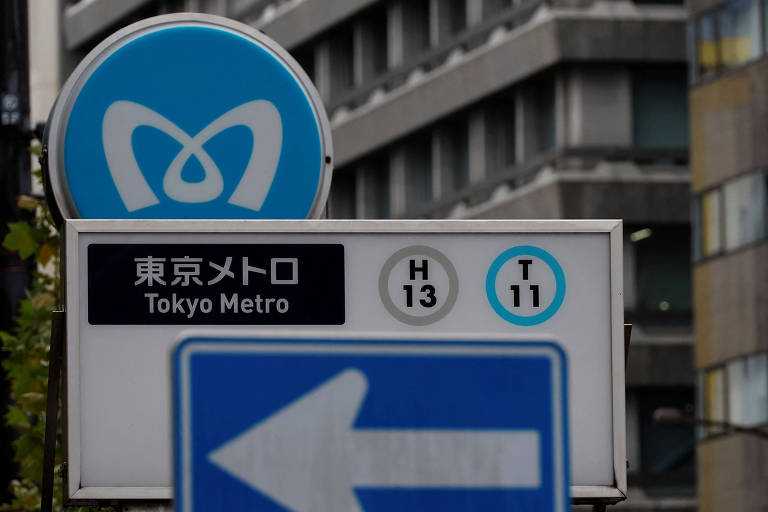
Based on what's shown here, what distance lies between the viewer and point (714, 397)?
4169 centimetres

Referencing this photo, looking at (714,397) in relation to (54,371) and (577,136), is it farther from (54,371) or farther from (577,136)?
(54,371)

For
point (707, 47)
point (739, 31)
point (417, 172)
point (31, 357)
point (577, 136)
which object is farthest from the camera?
point (417, 172)

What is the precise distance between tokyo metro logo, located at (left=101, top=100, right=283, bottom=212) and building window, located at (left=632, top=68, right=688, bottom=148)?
38.5 metres

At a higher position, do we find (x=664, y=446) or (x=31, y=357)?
(x=31, y=357)

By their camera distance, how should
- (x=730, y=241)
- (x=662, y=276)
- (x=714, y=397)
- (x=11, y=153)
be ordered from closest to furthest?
(x=11, y=153), (x=730, y=241), (x=714, y=397), (x=662, y=276)

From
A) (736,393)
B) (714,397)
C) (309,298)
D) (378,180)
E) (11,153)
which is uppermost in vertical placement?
(378,180)

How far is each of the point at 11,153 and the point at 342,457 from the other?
8861 millimetres

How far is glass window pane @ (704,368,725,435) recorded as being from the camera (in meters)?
41.3

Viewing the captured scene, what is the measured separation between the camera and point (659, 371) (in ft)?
141

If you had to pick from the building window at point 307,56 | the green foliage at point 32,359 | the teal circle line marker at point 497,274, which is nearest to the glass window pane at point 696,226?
the building window at point 307,56

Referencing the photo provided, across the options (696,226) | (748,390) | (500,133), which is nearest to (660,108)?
(696,226)

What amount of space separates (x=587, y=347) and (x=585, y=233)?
24 centimetres

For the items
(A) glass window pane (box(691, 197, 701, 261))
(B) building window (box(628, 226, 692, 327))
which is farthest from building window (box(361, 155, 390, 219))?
(A) glass window pane (box(691, 197, 701, 261))

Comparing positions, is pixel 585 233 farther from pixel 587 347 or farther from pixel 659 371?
pixel 659 371
